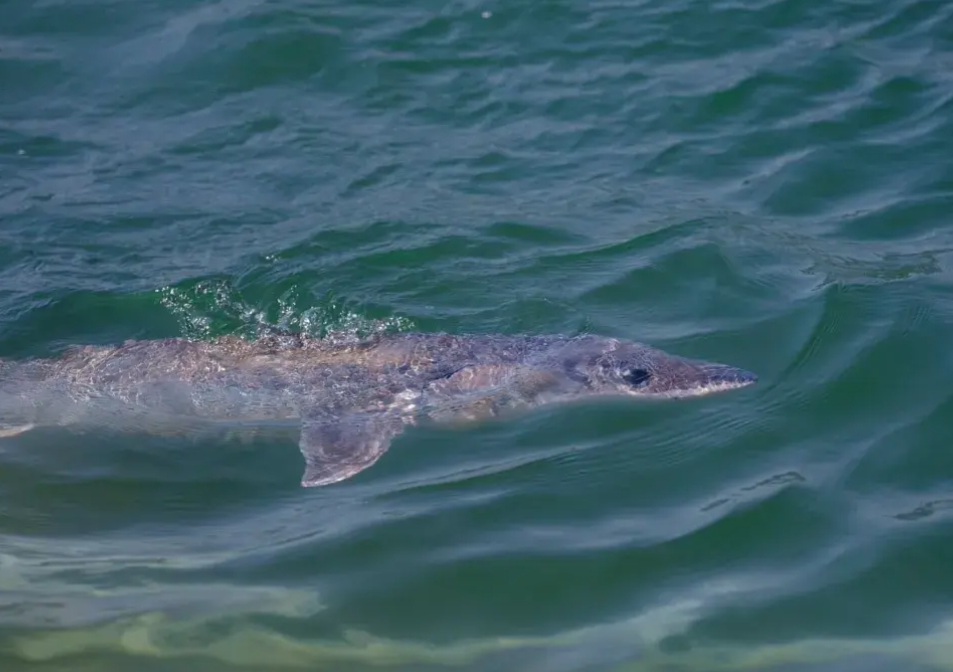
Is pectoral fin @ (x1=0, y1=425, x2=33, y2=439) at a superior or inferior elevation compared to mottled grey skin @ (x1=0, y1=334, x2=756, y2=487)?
inferior

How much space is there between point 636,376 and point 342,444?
2.03 m

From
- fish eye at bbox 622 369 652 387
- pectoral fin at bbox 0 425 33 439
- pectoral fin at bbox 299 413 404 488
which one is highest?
fish eye at bbox 622 369 652 387

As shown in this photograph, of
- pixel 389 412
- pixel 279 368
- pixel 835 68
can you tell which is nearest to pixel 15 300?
pixel 279 368

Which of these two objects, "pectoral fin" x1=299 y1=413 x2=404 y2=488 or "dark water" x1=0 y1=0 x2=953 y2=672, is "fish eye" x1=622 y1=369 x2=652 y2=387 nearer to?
"dark water" x1=0 y1=0 x2=953 y2=672

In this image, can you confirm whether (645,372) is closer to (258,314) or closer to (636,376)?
(636,376)

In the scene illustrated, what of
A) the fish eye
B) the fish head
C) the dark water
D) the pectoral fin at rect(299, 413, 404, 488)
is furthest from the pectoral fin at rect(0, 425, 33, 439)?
the fish eye

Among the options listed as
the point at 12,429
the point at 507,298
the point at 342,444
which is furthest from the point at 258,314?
the point at 342,444

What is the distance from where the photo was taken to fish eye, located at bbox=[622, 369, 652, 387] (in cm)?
847

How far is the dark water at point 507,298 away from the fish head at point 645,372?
159mm

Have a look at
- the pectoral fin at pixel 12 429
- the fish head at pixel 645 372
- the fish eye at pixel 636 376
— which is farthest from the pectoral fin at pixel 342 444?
the pectoral fin at pixel 12 429

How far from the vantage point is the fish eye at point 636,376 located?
8469 millimetres

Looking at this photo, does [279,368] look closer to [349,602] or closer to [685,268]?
[349,602]

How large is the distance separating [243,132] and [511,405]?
5.52 metres

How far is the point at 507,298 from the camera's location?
32.3 ft
